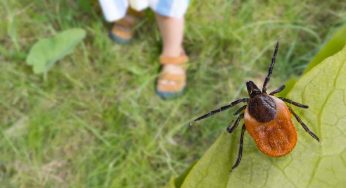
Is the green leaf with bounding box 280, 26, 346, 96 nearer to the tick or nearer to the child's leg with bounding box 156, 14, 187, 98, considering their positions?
the tick

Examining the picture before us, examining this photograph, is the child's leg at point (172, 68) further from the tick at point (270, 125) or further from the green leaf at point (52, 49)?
the tick at point (270, 125)

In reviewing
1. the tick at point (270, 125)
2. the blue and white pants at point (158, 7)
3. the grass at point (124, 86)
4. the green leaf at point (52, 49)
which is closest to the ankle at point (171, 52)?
Answer: the grass at point (124, 86)

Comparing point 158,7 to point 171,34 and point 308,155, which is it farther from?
point 308,155

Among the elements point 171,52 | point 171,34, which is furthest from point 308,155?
point 171,52

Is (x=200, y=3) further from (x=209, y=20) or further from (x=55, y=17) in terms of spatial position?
(x=55, y=17)

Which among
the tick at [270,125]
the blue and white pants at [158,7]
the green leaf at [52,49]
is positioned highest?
the tick at [270,125]
